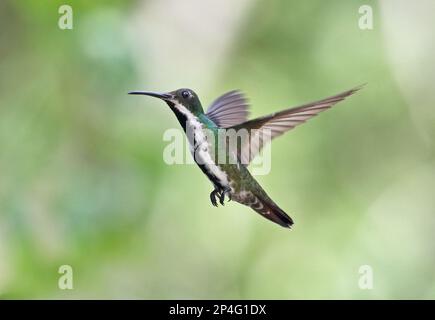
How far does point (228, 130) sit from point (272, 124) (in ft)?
0.63

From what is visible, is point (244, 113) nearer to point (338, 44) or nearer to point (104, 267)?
point (104, 267)

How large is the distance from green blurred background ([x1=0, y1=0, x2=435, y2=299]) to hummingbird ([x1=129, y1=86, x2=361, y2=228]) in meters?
0.92

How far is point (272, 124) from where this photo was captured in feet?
6.97

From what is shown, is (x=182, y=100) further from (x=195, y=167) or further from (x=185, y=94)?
(x=195, y=167)

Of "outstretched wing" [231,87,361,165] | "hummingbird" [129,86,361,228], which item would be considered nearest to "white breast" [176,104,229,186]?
"hummingbird" [129,86,361,228]

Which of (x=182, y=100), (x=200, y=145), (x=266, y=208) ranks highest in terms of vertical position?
(x=182, y=100)

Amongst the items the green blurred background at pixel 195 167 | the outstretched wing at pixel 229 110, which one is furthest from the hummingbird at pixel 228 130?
the green blurred background at pixel 195 167

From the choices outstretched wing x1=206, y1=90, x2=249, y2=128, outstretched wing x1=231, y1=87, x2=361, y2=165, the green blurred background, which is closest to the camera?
outstretched wing x1=231, y1=87, x2=361, y2=165

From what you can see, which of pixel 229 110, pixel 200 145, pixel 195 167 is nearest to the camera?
pixel 200 145

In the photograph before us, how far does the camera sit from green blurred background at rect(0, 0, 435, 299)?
3238 millimetres

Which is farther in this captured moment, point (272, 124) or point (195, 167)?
point (195, 167)

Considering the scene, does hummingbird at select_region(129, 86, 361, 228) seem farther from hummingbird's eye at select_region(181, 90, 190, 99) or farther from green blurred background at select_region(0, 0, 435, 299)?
green blurred background at select_region(0, 0, 435, 299)

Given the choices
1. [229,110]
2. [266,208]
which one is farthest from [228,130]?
[266,208]

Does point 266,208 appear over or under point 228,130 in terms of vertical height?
under
